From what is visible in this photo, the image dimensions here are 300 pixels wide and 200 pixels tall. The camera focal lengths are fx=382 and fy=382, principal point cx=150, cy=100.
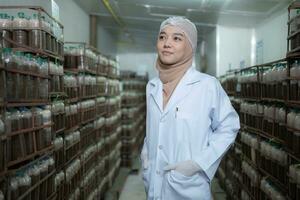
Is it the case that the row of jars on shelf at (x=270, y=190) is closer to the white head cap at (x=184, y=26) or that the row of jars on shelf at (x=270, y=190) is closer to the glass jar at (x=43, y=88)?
the white head cap at (x=184, y=26)

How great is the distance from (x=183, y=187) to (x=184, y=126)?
334 mm

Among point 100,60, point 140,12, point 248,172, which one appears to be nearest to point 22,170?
point 248,172

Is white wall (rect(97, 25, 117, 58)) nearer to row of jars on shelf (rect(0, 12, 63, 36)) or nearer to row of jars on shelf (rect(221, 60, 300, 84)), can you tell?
row of jars on shelf (rect(221, 60, 300, 84))

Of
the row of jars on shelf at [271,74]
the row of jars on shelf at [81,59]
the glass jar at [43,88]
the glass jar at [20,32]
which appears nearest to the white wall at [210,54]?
the row of jars on shelf at [271,74]

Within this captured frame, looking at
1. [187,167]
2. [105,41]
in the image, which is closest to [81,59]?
[187,167]

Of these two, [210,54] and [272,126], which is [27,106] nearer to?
[272,126]

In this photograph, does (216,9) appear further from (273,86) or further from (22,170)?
(22,170)

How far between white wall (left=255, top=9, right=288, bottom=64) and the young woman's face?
3.68 meters

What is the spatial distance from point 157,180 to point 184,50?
2.53 feet

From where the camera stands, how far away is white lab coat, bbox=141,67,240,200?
6.91 ft

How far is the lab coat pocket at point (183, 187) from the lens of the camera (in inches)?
82.0

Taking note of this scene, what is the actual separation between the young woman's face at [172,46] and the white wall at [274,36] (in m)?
3.68

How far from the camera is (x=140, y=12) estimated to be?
687cm

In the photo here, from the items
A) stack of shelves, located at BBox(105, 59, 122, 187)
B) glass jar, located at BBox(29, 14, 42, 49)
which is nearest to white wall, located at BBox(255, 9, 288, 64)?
stack of shelves, located at BBox(105, 59, 122, 187)
